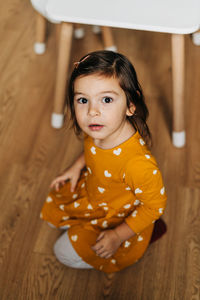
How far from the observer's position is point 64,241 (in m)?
0.99

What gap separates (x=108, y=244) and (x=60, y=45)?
0.68 metres

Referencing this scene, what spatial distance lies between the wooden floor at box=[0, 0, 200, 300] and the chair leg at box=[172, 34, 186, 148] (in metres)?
0.05

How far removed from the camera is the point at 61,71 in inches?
47.4

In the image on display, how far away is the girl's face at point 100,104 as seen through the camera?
75 centimetres

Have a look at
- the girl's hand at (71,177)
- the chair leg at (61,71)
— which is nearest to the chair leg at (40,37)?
the chair leg at (61,71)

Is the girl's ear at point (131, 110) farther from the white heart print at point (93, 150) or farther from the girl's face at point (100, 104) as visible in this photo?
the white heart print at point (93, 150)

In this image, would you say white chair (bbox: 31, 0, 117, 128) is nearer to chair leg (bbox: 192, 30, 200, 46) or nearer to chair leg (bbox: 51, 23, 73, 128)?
chair leg (bbox: 51, 23, 73, 128)

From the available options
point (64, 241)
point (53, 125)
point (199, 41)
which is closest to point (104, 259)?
point (64, 241)

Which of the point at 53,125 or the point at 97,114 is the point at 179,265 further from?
the point at 53,125

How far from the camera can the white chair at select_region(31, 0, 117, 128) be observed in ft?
3.70

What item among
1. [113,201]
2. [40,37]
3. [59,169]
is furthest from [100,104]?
[40,37]

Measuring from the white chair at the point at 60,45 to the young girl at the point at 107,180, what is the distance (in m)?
0.32

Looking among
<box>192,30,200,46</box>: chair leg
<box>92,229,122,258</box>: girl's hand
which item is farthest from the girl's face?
<box>192,30,200,46</box>: chair leg

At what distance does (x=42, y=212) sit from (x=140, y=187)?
0.38 m
